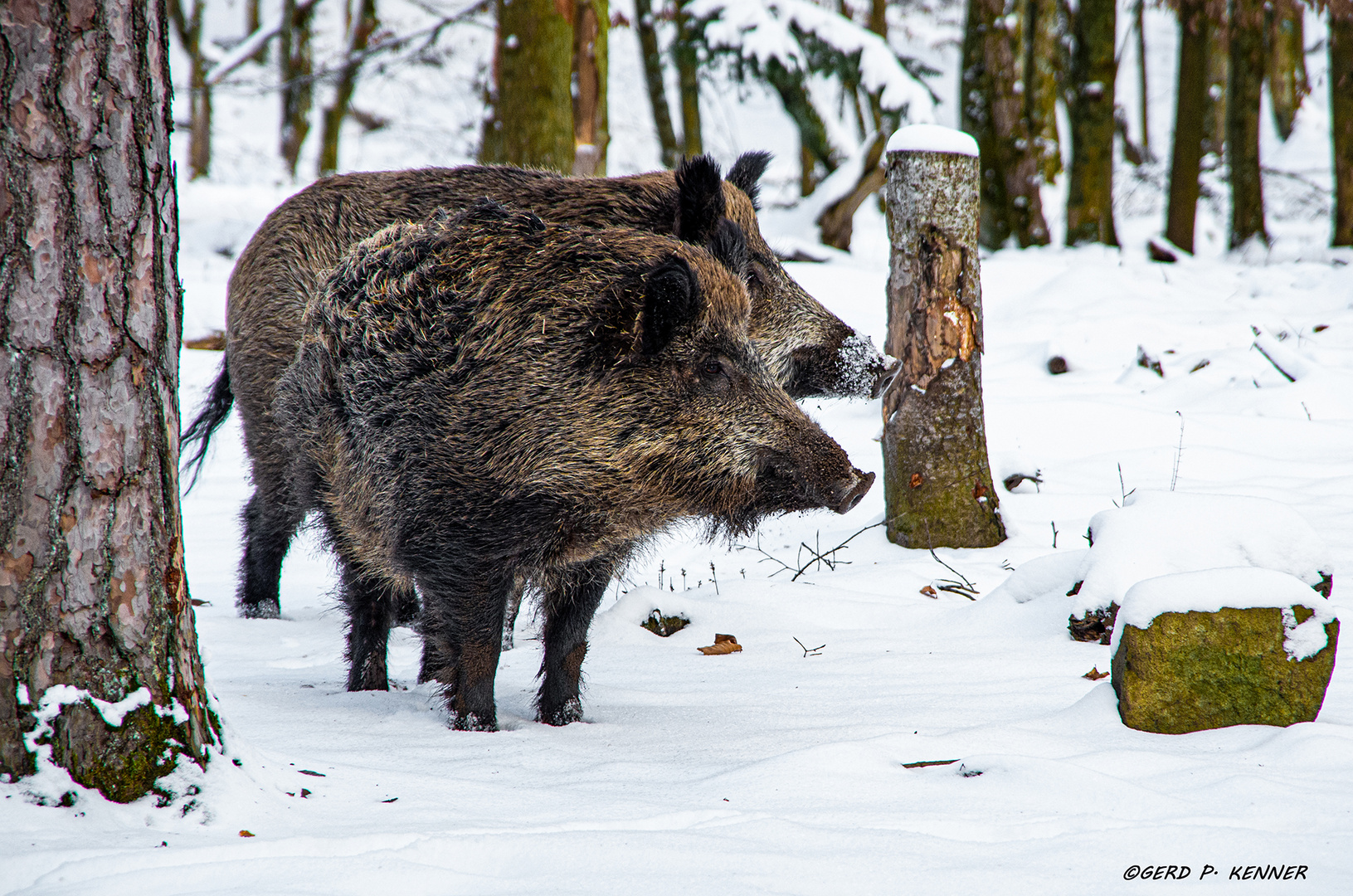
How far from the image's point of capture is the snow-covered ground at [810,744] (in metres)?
1.87

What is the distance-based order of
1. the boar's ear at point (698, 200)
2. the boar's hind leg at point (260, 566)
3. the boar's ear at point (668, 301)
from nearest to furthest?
the boar's ear at point (668, 301) < the boar's ear at point (698, 200) < the boar's hind leg at point (260, 566)

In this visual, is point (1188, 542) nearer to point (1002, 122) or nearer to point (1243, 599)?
point (1243, 599)

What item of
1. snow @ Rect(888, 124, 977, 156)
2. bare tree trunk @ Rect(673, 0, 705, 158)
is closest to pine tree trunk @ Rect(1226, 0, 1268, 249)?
bare tree trunk @ Rect(673, 0, 705, 158)

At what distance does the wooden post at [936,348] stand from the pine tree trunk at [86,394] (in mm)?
3479

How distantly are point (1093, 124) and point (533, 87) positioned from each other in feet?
25.5

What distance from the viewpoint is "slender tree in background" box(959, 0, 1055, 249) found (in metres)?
12.2

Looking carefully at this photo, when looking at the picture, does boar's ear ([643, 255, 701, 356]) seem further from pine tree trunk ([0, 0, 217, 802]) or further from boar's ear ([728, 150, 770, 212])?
boar's ear ([728, 150, 770, 212])

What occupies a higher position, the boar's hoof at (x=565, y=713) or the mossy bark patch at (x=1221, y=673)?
the mossy bark patch at (x=1221, y=673)

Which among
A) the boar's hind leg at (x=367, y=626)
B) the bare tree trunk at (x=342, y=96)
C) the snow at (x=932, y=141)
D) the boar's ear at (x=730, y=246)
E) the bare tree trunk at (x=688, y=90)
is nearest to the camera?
the boar's hind leg at (x=367, y=626)

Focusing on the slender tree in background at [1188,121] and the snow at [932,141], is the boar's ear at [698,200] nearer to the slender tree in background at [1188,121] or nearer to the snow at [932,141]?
the snow at [932,141]

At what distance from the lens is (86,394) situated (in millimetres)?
1992

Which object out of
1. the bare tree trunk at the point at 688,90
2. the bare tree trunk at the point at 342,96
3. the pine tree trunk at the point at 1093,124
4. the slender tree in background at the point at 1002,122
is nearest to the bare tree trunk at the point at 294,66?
the bare tree trunk at the point at 342,96

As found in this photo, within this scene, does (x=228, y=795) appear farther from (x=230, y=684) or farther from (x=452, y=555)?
(x=230, y=684)

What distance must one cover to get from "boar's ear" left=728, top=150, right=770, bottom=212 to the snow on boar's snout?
1.83m
